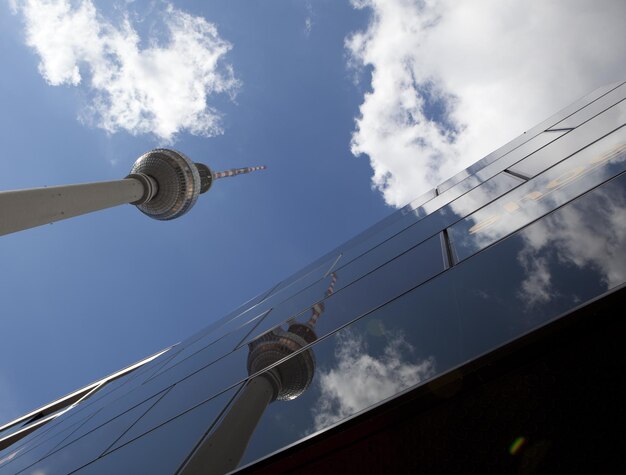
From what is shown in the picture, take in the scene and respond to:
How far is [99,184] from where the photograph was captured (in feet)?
77.6

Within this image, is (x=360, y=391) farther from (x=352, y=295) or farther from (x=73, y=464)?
(x=73, y=464)

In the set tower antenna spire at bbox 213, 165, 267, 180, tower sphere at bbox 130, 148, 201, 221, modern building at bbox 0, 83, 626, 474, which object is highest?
tower antenna spire at bbox 213, 165, 267, 180

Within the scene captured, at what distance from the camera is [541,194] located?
589 centimetres

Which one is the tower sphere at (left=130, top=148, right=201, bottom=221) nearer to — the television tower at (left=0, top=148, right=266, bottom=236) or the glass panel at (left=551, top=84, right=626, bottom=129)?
the television tower at (left=0, top=148, right=266, bottom=236)

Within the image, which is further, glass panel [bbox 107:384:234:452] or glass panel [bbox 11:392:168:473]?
glass panel [bbox 11:392:168:473]

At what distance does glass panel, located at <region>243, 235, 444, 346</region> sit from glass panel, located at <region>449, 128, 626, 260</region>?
0.47 m

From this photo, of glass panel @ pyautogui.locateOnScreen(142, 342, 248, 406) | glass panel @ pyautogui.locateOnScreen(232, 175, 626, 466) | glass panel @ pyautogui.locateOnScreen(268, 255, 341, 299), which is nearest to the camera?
glass panel @ pyautogui.locateOnScreen(232, 175, 626, 466)

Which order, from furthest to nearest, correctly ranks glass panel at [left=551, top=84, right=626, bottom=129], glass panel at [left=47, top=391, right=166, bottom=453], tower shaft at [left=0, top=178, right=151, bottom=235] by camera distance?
tower shaft at [left=0, top=178, right=151, bottom=235]
glass panel at [left=551, top=84, right=626, bottom=129]
glass panel at [left=47, top=391, right=166, bottom=453]

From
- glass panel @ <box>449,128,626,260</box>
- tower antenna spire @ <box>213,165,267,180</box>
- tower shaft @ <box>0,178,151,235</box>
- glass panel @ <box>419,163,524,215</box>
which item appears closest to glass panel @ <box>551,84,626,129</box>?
glass panel @ <box>419,163,524,215</box>

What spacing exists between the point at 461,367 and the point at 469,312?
0.91 meters

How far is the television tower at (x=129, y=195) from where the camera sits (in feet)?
52.1

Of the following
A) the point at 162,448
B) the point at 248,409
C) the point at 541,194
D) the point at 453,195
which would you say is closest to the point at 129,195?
the point at 453,195

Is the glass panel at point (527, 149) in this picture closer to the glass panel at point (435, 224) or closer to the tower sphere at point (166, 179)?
the glass panel at point (435, 224)

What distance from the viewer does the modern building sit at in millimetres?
2689
